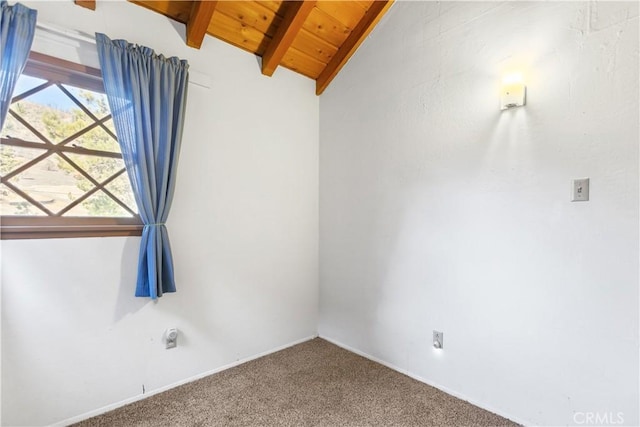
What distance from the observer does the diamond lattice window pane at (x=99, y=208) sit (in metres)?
1.79

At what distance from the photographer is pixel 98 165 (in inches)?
73.2

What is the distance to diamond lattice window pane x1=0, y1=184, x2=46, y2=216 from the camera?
1.57 m

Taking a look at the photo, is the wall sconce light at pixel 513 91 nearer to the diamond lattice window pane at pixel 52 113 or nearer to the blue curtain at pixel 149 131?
the blue curtain at pixel 149 131

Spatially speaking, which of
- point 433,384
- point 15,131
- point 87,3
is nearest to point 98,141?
point 15,131

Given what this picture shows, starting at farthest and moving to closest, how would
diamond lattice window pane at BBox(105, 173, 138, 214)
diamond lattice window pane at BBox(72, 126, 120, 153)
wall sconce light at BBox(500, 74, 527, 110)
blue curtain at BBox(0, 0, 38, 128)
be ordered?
diamond lattice window pane at BBox(105, 173, 138, 214) < diamond lattice window pane at BBox(72, 126, 120, 153) < wall sconce light at BBox(500, 74, 527, 110) < blue curtain at BBox(0, 0, 38, 128)

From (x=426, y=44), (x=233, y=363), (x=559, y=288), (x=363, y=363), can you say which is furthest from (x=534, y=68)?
(x=233, y=363)

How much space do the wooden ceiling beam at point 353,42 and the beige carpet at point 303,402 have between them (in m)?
2.50

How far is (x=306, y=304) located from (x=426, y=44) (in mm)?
2383

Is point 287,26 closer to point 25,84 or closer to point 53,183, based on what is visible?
point 25,84

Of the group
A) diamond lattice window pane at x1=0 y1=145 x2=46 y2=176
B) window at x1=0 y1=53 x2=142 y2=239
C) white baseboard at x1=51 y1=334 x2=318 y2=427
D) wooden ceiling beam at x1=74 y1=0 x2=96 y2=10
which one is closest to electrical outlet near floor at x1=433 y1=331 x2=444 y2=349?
white baseboard at x1=51 y1=334 x2=318 y2=427

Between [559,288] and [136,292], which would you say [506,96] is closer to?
[559,288]

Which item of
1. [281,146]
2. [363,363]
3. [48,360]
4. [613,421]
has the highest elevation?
[281,146]

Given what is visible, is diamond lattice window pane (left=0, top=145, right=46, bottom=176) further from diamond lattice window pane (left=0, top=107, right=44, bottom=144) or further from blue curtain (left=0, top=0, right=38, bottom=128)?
blue curtain (left=0, top=0, right=38, bottom=128)

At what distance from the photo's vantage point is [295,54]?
103 inches
